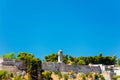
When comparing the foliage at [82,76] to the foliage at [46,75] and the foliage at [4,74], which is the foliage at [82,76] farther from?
the foliage at [4,74]

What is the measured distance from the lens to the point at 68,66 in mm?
81125

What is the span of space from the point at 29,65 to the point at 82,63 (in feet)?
54.0

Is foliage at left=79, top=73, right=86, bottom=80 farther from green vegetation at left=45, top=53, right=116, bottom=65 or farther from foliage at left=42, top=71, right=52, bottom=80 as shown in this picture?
foliage at left=42, top=71, right=52, bottom=80

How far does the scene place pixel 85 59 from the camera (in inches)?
3620

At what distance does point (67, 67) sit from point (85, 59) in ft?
37.9

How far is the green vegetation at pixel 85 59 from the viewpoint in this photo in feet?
291

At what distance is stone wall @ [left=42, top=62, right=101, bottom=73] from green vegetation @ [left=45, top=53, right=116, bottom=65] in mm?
3052

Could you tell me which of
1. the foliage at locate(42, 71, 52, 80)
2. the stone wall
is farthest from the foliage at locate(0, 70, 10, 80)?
the stone wall

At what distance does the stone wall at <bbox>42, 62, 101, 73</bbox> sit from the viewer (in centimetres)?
7756

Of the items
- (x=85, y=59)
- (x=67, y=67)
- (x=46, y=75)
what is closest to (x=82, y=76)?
(x=67, y=67)

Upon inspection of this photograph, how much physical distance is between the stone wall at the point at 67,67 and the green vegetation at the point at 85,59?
3.05 meters

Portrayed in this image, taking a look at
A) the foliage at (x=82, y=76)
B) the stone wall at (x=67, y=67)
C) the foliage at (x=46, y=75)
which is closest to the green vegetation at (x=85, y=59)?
the stone wall at (x=67, y=67)

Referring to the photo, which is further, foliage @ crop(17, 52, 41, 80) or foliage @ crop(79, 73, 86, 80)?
foliage @ crop(79, 73, 86, 80)

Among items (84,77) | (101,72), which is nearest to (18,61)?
(84,77)
